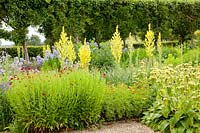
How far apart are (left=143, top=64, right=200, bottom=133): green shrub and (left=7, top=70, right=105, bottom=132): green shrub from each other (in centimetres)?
89

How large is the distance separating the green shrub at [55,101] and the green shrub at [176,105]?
0.89 meters

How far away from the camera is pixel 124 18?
14.3 m

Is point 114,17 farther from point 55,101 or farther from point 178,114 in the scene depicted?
point 178,114

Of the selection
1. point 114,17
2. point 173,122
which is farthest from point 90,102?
point 114,17

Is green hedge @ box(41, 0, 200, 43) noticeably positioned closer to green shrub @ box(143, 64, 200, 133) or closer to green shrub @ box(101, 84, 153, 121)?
green shrub @ box(101, 84, 153, 121)

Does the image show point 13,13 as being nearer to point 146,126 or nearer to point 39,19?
point 39,19

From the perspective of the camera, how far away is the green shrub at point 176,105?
514 cm

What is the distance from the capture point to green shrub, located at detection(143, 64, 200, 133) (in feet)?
16.9

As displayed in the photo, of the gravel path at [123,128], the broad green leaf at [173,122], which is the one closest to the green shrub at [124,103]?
the gravel path at [123,128]

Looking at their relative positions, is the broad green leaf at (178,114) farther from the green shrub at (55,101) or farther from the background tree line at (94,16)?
the background tree line at (94,16)

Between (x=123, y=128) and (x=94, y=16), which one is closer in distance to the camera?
(x=123, y=128)

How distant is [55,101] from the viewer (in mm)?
5289

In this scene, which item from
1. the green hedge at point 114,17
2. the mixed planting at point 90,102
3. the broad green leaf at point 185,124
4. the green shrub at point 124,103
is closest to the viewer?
the broad green leaf at point 185,124

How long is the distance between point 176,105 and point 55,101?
5.63 feet
